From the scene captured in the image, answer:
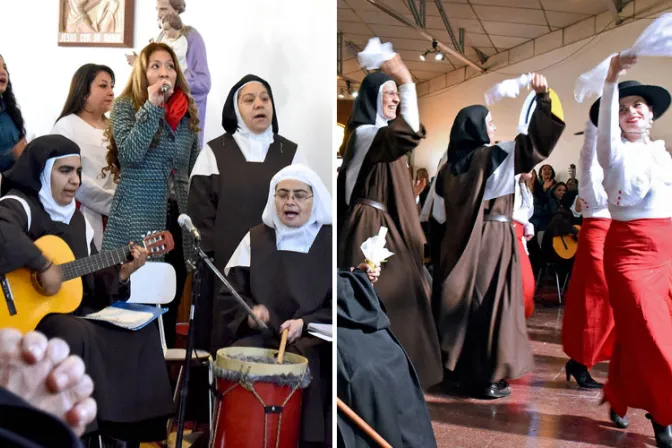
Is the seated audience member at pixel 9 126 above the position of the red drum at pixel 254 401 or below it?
above

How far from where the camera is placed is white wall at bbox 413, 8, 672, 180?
2045 millimetres

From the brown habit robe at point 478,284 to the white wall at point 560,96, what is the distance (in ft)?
0.44

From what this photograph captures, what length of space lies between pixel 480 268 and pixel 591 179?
0.56 meters

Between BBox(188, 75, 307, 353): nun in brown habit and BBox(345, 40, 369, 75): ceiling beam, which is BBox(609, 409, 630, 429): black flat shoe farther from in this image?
BBox(345, 40, 369, 75): ceiling beam

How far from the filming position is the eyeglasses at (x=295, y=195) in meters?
1.75

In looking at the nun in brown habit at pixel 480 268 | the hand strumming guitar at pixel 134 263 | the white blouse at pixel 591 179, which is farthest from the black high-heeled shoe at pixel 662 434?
the hand strumming guitar at pixel 134 263

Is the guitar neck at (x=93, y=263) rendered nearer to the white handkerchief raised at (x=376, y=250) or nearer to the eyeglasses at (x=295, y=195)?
the eyeglasses at (x=295, y=195)

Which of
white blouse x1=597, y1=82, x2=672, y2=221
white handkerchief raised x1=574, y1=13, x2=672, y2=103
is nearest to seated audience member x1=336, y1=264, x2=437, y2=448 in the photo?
white blouse x1=597, y1=82, x2=672, y2=221

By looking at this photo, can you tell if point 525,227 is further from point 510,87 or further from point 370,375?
point 370,375

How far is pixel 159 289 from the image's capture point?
1656 millimetres

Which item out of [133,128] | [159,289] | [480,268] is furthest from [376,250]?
[133,128]

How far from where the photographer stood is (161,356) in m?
1.66

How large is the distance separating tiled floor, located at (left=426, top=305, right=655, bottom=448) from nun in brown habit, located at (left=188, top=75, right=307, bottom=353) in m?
1.07

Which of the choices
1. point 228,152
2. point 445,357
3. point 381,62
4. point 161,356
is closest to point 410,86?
point 381,62
